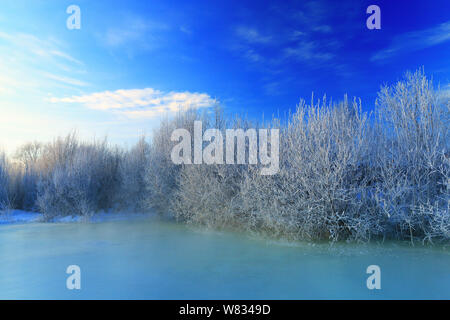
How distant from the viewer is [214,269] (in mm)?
6660

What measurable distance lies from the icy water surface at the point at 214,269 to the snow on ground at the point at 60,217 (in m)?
4.95

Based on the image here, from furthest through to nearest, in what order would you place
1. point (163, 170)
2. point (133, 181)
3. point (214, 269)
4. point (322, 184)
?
point (133, 181), point (163, 170), point (322, 184), point (214, 269)

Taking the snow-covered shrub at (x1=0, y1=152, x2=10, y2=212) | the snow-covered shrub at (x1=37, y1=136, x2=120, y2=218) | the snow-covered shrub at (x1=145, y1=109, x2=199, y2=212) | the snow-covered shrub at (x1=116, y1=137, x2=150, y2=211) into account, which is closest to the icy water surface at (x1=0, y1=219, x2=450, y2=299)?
the snow-covered shrub at (x1=145, y1=109, x2=199, y2=212)

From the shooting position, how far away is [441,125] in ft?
29.2

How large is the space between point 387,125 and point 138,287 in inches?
364

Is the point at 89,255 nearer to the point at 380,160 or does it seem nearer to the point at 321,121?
the point at 321,121

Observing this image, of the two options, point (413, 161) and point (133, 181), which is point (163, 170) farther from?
point (413, 161)

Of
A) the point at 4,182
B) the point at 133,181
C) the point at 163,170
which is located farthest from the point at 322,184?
the point at 4,182

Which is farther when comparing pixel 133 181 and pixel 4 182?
pixel 133 181

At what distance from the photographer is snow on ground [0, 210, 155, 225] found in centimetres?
1514

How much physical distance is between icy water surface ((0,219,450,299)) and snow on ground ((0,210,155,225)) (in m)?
4.95

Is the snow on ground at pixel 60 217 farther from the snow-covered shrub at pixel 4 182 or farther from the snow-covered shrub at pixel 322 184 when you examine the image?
the snow-covered shrub at pixel 322 184

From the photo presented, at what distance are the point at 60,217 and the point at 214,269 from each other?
12.5 meters
